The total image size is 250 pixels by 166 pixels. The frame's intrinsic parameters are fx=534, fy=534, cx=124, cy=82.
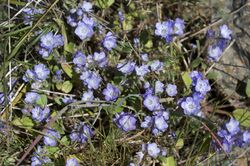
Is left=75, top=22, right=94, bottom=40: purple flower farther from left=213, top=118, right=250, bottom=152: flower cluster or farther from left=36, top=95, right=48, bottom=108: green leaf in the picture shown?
left=213, top=118, right=250, bottom=152: flower cluster

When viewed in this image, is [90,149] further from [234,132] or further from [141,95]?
[234,132]

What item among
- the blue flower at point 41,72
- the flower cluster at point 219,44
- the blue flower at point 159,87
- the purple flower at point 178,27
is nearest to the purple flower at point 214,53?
the flower cluster at point 219,44

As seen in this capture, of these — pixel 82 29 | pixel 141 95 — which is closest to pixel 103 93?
pixel 141 95

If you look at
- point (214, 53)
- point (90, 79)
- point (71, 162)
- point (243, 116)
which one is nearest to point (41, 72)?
point (90, 79)

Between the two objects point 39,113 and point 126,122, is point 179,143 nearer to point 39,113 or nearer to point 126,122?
point 126,122

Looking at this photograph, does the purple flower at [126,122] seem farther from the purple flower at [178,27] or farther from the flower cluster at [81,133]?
the purple flower at [178,27]

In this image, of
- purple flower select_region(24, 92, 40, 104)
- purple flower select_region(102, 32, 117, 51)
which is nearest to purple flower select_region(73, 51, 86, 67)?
purple flower select_region(102, 32, 117, 51)
